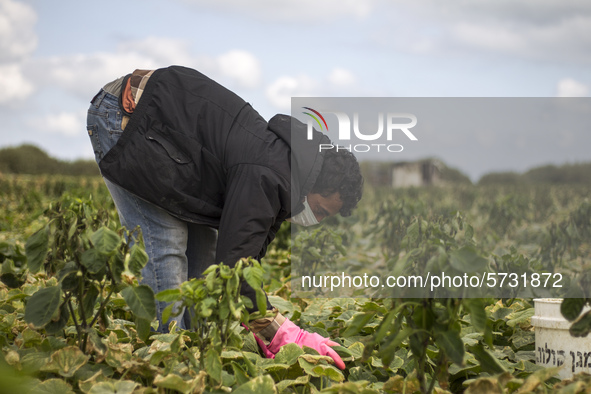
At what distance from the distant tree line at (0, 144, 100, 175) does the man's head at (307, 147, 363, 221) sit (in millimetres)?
29520

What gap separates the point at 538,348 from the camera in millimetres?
1914

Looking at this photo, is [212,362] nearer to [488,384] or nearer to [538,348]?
[488,384]

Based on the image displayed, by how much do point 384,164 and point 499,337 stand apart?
4.45 feet

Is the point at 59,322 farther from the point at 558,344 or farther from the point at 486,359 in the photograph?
the point at 558,344

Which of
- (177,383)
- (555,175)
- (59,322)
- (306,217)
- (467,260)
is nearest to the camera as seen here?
(467,260)

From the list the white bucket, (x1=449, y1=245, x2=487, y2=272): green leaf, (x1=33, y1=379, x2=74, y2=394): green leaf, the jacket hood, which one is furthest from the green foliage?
the white bucket

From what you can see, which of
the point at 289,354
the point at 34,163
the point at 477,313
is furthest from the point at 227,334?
the point at 34,163

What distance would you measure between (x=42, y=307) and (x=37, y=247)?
17cm

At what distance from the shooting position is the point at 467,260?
50.1 inches

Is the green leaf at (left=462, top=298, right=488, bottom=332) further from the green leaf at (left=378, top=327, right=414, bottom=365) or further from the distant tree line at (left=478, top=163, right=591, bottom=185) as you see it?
the distant tree line at (left=478, top=163, right=591, bottom=185)

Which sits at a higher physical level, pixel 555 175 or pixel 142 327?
pixel 555 175

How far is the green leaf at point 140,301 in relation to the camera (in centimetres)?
143

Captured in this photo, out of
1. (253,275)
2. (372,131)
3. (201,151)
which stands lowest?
(253,275)

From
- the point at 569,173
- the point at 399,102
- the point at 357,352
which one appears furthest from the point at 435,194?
the point at 357,352
